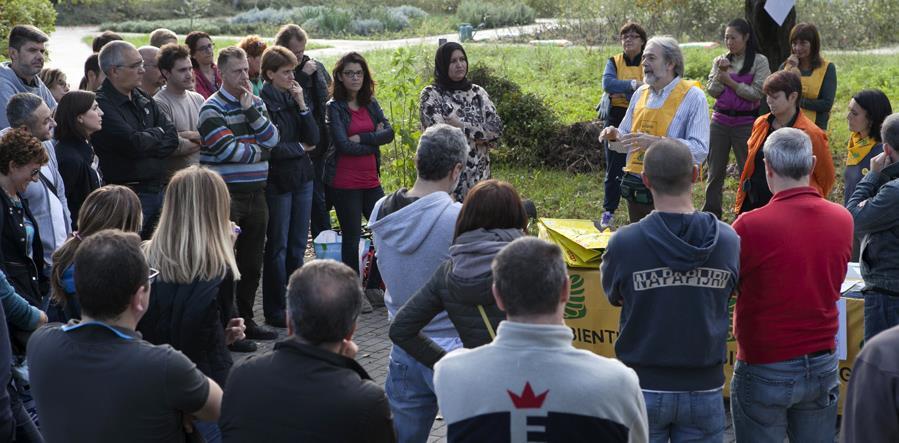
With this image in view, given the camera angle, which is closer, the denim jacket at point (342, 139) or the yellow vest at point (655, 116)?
the yellow vest at point (655, 116)

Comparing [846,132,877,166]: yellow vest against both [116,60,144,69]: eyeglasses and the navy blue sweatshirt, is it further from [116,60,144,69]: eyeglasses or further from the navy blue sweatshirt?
[116,60,144,69]: eyeglasses

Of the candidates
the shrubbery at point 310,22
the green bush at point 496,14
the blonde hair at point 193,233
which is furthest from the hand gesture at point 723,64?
the shrubbery at point 310,22

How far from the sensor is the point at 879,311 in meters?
5.38

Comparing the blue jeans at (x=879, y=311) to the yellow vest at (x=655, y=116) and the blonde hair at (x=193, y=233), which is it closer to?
the yellow vest at (x=655, y=116)

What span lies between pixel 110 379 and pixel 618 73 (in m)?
7.38

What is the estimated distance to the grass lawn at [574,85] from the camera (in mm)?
11352

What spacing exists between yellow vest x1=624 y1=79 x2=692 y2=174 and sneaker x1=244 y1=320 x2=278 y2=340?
303cm

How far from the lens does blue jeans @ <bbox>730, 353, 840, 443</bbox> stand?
14.4 ft

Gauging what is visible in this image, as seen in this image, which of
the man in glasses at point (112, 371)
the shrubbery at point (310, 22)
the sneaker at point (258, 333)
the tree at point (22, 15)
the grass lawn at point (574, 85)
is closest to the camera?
the man in glasses at point (112, 371)

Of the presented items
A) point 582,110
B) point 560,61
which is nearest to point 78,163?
point 582,110

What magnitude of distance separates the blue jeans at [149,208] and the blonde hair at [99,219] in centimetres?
249

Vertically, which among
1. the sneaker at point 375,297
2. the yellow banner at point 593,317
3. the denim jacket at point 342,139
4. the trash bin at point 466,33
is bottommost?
the sneaker at point 375,297

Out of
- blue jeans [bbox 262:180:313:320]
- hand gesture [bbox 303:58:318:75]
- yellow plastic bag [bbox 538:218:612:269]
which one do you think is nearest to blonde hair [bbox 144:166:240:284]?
yellow plastic bag [bbox 538:218:612:269]

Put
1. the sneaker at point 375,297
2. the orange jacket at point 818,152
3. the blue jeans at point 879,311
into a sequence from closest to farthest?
the blue jeans at point 879,311 < the orange jacket at point 818,152 < the sneaker at point 375,297
